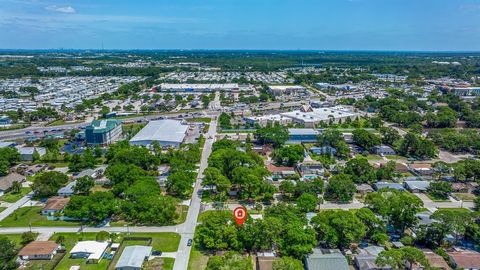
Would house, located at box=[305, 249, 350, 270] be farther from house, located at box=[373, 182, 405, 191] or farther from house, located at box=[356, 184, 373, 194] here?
house, located at box=[373, 182, 405, 191]

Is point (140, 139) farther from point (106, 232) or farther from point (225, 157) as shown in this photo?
point (106, 232)

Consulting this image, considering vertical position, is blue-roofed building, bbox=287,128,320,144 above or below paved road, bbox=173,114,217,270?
above

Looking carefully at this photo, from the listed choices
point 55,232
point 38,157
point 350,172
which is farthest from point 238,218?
point 38,157

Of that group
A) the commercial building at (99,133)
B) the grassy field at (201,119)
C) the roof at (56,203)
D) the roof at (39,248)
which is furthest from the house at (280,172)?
the grassy field at (201,119)

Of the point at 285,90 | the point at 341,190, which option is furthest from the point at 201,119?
the point at 341,190

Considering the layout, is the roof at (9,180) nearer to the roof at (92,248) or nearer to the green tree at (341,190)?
the roof at (92,248)

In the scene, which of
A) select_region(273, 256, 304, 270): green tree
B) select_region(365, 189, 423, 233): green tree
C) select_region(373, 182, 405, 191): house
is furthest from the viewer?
select_region(373, 182, 405, 191): house

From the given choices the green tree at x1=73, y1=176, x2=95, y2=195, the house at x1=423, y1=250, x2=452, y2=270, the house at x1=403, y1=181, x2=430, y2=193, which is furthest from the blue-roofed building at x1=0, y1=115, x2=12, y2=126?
the house at x1=423, y1=250, x2=452, y2=270
